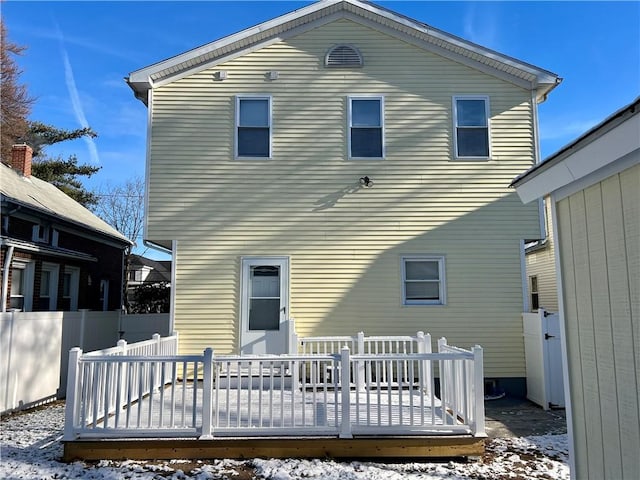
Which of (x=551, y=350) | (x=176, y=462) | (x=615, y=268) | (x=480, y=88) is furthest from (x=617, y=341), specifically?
(x=480, y=88)

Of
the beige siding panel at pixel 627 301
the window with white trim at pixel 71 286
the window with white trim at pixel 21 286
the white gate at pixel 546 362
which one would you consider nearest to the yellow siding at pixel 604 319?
the beige siding panel at pixel 627 301

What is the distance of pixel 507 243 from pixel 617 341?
6650 millimetres

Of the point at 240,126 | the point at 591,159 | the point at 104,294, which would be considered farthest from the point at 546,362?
the point at 104,294

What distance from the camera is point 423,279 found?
9039 millimetres

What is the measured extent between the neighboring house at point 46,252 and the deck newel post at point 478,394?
8.55m

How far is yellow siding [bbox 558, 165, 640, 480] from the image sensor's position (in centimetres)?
257

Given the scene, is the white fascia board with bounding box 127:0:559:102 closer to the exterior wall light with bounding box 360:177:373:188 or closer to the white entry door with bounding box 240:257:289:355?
the exterior wall light with bounding box 360:177:373:188

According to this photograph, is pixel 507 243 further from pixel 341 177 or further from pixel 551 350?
pixel 341 177

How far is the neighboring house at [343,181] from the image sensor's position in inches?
348

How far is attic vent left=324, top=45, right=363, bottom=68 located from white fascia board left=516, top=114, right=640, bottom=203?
6.63 metres

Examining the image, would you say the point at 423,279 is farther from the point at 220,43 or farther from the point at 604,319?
the point at 604,319

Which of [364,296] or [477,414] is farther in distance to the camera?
[364,296]

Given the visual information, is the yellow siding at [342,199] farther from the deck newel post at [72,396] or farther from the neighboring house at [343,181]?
the deck newel post at [72,396]

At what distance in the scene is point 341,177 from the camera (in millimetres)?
9180
